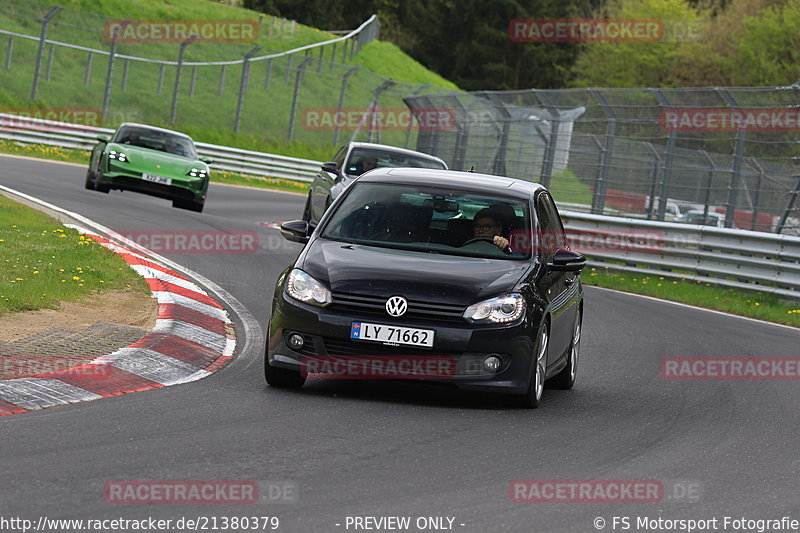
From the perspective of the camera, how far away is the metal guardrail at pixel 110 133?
36031 mm

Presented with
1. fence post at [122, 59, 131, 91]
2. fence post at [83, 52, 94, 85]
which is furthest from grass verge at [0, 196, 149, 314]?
fence post at [122, 59, 131, 91]

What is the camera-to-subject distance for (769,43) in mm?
70250

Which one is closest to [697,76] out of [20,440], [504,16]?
[504,16]

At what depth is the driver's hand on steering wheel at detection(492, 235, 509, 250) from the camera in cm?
899

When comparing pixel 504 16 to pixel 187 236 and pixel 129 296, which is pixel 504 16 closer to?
pixel 187 236

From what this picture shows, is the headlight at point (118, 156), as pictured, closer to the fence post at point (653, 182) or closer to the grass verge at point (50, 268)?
the grass verge at point (50, 268)

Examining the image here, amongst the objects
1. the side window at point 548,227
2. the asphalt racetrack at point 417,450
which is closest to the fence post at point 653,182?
the asphalt racetrack at point 417,450

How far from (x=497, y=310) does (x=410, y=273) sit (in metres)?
0.58

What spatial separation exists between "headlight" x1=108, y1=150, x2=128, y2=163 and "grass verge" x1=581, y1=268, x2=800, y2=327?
306 inches

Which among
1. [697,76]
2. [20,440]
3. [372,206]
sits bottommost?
[20,440]

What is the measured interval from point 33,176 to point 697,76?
6020 centimetres

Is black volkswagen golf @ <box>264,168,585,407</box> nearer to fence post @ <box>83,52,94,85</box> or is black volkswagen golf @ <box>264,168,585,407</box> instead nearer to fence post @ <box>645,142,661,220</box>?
fence post @ <box>645,142,661,220</box>

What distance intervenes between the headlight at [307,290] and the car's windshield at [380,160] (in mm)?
11377

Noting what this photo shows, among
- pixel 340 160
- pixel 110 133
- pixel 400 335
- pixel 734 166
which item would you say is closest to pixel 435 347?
pixel 400 335
